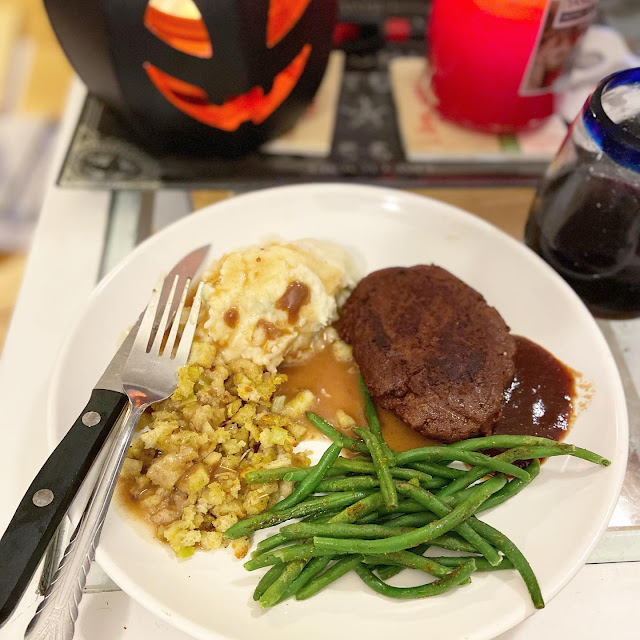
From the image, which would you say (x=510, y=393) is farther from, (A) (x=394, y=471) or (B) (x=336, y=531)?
(B) (x=336, y=531)

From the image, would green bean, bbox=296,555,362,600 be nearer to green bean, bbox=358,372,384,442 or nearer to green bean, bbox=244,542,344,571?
green bean, bbox=244,542,344,571

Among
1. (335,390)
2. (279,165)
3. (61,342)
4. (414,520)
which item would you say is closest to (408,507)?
(414,520)

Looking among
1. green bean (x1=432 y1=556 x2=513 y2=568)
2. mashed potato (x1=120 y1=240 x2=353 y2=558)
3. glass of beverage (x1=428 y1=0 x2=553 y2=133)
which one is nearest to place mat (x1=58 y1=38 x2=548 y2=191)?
glass of beverage (x1=428 y1=0 x2=553 y2=133)

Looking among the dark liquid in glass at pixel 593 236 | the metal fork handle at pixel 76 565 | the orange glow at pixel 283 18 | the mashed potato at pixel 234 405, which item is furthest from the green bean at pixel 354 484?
the orange glow at pixel 283 18

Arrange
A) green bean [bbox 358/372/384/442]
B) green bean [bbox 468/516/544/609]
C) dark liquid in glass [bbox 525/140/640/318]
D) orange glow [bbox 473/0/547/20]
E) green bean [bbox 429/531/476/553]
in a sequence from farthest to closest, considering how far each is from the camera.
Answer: orange glow [bbox 473/0/547/20]
dark liquid in glass [bbox 525/140/640/318]
green bean [bbox 358/372/384/442]
green bean [bbox 429/531/476/553]
green bean [bbox 468/516/544/609]

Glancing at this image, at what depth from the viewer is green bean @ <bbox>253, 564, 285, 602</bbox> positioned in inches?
49.1

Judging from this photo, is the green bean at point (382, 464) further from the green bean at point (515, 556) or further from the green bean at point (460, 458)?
the green bean at point (515, 556)

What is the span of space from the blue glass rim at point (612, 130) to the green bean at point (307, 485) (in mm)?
993

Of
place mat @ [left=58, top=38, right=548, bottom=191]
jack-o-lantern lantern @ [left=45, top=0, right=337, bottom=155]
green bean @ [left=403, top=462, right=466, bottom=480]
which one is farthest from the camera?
place mat @ [left=58, top=38, right=548, bottom=191]

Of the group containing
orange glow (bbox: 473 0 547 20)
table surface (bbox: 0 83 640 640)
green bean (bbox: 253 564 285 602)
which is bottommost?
table surface (bbox: 0 83 640 640)

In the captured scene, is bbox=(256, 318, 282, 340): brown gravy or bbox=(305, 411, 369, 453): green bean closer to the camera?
bbox=(305, 411, 369, 453): green bean

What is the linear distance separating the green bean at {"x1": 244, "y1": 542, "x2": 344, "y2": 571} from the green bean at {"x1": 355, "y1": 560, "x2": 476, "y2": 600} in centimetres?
9

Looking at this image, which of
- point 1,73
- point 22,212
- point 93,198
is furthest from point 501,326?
point 1,73

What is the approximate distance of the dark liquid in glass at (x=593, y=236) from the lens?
5.37 feet
